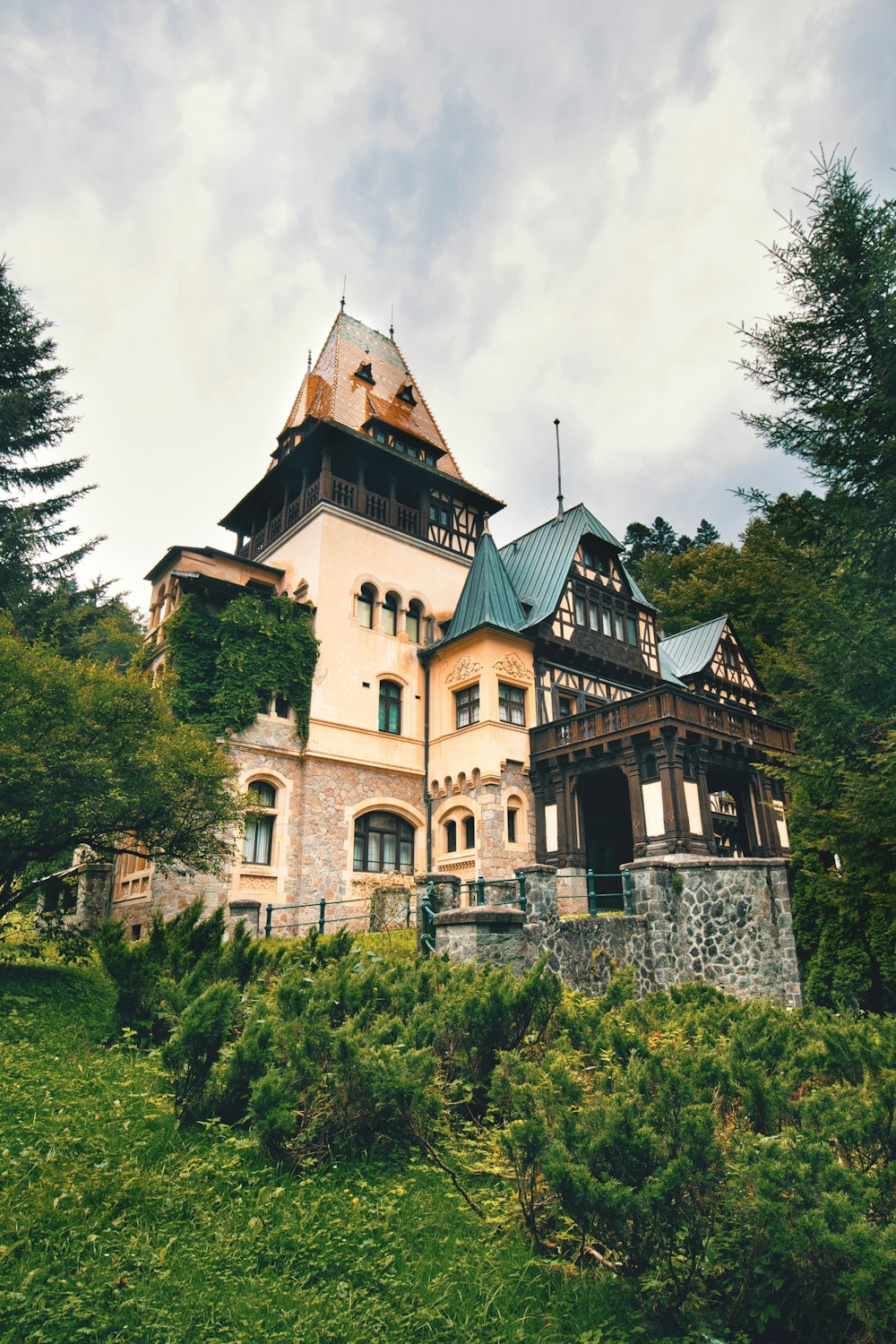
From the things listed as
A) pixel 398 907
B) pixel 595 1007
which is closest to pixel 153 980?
pixel 595 1007

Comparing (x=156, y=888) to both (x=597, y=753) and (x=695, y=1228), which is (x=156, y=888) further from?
(x=695, y=1228)

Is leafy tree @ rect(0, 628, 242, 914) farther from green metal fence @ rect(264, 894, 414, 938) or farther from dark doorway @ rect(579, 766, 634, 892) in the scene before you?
dark doorway @ rect(579, 766, 634, 892)

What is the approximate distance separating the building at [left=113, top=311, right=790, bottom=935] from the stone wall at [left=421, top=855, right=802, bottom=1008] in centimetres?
454

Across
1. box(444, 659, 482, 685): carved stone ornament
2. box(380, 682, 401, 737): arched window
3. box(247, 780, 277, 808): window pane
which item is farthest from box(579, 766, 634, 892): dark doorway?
box(247, 780, 277, 808): window pane

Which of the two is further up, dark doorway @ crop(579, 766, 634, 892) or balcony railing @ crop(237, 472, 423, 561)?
balcony railing @ crop(237, 472, 423, 561)

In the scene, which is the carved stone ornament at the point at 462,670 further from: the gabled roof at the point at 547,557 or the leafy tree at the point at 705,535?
the leafy tree at the point at 705,535

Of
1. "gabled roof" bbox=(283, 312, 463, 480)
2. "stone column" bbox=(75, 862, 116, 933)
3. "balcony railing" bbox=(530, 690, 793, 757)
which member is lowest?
"stone column" bbox=(75, 862, 116, 933)

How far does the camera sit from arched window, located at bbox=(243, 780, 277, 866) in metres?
20.0

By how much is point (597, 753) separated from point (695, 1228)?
56.4 feet

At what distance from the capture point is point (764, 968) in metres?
14.1

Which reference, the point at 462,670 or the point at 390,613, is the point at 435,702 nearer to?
the point at 462,670

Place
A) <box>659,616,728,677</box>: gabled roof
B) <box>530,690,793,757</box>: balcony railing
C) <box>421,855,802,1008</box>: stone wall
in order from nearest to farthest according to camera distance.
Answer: <box>421,855,802,1008</box>: stone wall → <box>530,690,793,757</box>: balcony railing → <box>659,616,728,677</box>: gabled roof

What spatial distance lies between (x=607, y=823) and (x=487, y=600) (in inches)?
294

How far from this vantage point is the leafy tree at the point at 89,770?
453 inches
